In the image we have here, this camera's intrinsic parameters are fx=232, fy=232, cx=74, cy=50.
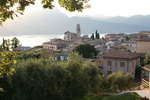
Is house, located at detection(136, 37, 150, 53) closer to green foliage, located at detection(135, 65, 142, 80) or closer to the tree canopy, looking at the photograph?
green foliage, located at detection(135, 65, 142, 80)

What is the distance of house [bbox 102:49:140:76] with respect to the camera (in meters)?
31.9

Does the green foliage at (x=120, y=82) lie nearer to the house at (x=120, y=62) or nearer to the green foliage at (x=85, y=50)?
the house at (x=120, y=62)

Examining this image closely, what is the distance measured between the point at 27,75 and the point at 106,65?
20196 mm

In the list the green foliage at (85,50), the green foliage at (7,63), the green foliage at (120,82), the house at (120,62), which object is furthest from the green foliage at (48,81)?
the green foliage at (85,50)

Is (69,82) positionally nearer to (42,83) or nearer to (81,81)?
(81,81)

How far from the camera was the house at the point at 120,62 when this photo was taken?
105ft

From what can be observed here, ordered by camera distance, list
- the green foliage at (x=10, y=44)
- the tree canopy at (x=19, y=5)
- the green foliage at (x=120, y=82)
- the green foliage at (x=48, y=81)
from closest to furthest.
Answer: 1. the tree canopy at (x=19, y=5)
2. the green foliage at (x=48, y=81)
3. the green foliage at (x=120, y=82)
4. the green foliage at (x=10, y=44)

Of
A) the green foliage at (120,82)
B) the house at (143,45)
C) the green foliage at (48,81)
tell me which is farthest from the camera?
the house at (143,45)

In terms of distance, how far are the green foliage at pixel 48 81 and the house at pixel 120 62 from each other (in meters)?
16.1

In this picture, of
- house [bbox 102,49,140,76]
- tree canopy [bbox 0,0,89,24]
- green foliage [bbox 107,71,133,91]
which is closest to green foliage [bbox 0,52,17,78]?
tree canopy [bbox 0,0,89,24]

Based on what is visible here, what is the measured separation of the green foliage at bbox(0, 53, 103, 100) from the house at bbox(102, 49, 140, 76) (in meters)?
16.1

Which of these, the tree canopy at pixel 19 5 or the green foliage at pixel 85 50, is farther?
the green foliage at pixel 85 50

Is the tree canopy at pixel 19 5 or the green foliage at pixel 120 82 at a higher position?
the tree canopy at pixel 19 5

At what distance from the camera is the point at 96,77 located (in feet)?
59.7
